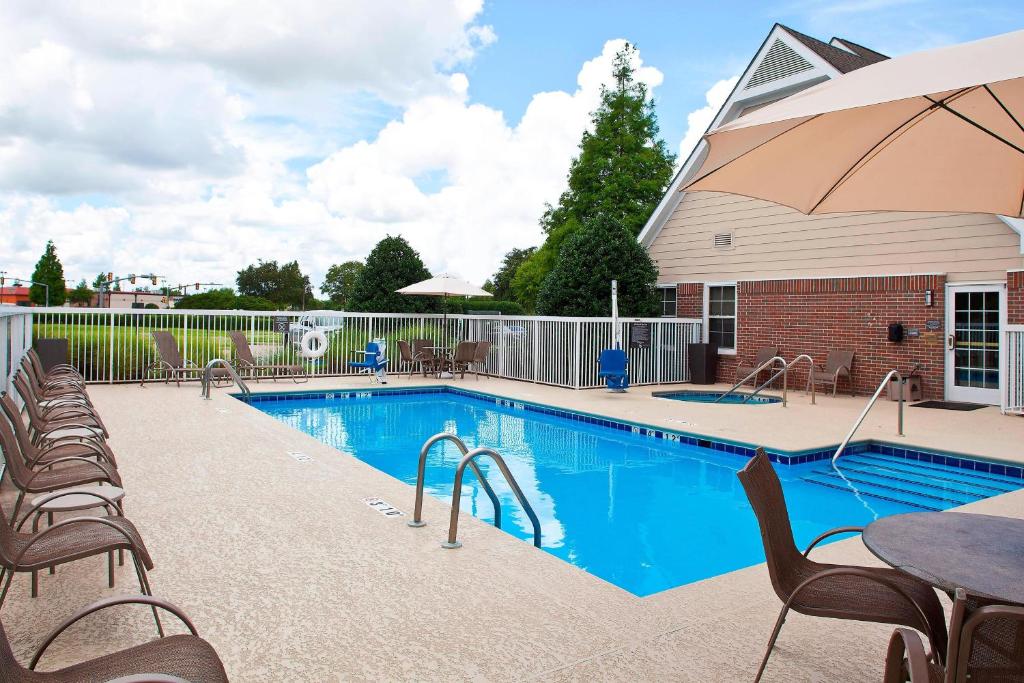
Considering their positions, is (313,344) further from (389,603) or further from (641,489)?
(389,603)

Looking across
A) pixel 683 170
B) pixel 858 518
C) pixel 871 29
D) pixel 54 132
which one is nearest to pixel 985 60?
pixel 858 518

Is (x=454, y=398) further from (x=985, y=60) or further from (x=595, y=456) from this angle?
(x=985, y=60)

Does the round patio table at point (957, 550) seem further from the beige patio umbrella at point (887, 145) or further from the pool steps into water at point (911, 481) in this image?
the pool steps into water at point (911, 481)

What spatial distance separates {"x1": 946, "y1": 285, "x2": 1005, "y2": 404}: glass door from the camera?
35.3 feet

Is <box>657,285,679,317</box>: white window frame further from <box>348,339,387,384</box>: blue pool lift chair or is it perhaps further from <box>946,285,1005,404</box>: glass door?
<box>348,339,387,384</box>: blue pool lift chair

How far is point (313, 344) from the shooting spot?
14.1 m

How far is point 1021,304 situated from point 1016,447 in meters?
4.02

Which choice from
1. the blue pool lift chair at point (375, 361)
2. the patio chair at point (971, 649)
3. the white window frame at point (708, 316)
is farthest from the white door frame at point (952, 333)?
the patio chair at point (971, 649)

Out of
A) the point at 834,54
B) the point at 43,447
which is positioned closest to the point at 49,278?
the point at 834,54

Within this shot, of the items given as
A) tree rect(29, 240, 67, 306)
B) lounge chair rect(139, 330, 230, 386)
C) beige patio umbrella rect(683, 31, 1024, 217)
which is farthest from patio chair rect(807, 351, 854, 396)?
tree rect(29, 240, 67, 306)

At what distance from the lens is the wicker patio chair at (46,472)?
343 centimetres

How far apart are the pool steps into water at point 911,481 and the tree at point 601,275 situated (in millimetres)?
7202

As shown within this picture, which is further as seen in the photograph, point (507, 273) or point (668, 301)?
point (507, 273)

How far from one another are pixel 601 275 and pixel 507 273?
4969 cm
